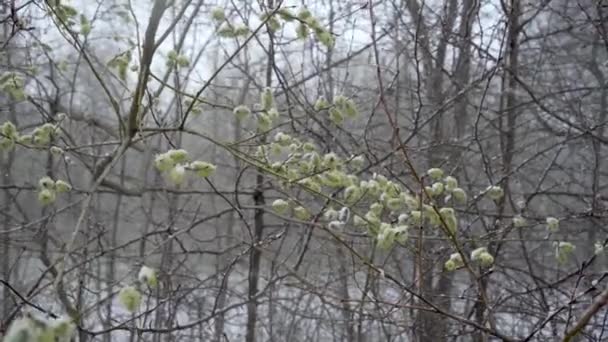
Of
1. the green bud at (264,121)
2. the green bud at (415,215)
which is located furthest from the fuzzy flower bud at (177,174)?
the green bud at (415,215)

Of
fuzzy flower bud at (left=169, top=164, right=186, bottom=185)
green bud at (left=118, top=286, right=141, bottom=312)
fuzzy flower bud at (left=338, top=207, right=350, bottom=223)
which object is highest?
fuzzy flower bud at (left=338, top=207, right=350, bottom=223)

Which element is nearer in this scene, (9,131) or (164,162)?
(164,162)

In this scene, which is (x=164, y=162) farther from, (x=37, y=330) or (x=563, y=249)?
(x=563, y=249)

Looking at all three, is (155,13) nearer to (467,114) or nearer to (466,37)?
(466,37)

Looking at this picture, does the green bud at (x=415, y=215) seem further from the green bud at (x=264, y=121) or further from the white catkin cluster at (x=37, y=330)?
the white catkin cluster at (x=37, y=330)

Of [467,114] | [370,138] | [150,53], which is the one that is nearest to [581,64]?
[467,114]

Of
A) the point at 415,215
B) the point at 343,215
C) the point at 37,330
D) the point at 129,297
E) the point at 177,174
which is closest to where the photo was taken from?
the point at 37,330

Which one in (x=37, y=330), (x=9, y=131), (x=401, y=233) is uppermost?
(x=9, y=131)

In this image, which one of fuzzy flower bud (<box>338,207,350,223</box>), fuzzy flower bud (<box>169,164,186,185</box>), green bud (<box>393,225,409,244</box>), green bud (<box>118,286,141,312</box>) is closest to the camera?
green bud (<box>118,286,141,312</box>)

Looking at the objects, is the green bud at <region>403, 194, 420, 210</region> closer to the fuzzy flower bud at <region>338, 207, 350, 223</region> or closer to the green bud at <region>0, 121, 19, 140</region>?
the fuzzy flower bud at <region>338, 207, 350, 223</region>

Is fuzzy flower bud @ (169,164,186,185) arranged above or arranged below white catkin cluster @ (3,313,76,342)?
above

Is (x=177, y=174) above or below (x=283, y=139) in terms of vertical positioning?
below

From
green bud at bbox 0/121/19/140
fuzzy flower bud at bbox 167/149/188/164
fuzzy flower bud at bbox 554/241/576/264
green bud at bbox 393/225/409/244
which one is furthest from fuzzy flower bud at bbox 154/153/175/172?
fuzzy flower bud at bbox 554/241/576/264

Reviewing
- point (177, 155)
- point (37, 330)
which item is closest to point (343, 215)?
point (177, 155)
